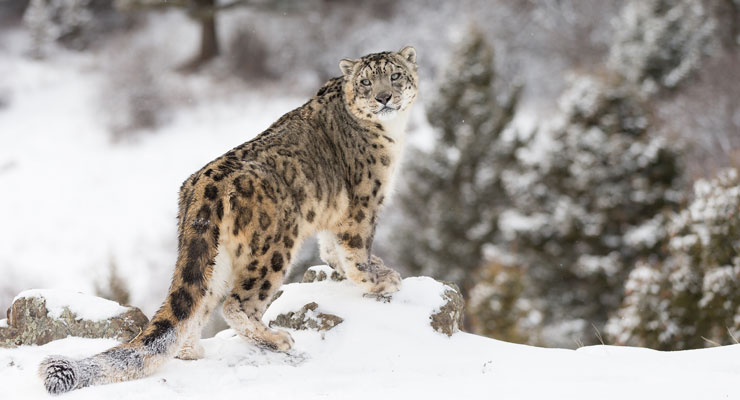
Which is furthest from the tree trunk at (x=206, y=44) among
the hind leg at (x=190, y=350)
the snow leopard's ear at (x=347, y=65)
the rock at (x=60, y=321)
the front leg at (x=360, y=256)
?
the hind leg at (x=190, y=350)

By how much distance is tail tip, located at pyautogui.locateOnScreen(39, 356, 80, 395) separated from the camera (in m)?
4.75

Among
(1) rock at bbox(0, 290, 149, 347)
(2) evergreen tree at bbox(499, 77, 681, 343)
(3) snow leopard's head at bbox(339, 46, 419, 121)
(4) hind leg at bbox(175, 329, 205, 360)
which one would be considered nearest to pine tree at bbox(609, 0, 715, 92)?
(2) evergreen tree at bbox(499, 77, 681, 343)

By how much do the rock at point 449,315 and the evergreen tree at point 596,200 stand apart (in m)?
13.9

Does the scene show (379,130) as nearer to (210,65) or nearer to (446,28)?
(210,65)

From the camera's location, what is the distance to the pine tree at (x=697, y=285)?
11422 millimetres

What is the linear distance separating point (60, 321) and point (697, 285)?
396 inches

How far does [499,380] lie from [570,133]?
674 inches

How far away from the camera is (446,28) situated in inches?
1740

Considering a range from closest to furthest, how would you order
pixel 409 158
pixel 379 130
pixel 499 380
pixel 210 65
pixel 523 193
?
1. pixel 499 380
2. pixel 379 130
3. pixel 523 193
4. pixel 409 158
5. pixel 210 65

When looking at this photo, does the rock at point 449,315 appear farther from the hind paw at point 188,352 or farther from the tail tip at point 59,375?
the tail tip at point 59,375

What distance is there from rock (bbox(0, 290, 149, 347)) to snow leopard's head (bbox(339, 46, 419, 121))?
268 cm

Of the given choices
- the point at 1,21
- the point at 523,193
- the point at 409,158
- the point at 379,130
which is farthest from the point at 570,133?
the point at 1,21

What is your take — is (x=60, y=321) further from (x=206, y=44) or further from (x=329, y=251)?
(x=206, y=44)

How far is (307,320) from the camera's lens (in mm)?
6535
